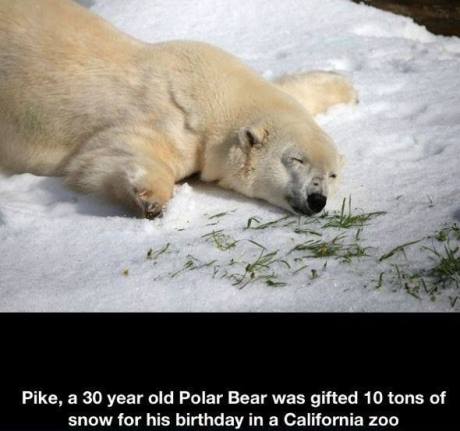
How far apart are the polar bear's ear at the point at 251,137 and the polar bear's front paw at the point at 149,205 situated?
2.43 ft

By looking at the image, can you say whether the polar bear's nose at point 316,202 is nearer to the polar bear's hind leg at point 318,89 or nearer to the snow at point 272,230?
the snow at point 272,230

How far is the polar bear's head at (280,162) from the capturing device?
15.0 ft

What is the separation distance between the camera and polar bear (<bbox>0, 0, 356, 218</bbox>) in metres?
4.60

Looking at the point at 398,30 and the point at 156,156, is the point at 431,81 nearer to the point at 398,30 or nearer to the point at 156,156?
the point at 398,30

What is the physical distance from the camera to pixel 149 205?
13.9 feet

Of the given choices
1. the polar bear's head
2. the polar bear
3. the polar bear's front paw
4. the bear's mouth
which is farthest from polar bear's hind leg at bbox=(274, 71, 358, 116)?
the polar bear's front paw

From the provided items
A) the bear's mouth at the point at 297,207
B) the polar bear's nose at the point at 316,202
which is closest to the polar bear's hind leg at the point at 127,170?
the bear's mouth at the point at 297,207

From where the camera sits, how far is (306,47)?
23.7 feet

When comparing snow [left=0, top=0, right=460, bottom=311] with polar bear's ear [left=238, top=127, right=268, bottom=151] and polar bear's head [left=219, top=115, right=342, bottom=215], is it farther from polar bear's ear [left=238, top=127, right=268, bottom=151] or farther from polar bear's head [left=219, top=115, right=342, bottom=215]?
polar bear's ear [left=238, top=127, right=268, bottom=151]

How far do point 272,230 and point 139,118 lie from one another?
4.17 feet

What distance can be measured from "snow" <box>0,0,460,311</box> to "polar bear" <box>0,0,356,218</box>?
0.17 m

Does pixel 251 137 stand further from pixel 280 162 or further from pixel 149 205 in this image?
pixel 149 205

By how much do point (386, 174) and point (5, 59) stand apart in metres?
2.73

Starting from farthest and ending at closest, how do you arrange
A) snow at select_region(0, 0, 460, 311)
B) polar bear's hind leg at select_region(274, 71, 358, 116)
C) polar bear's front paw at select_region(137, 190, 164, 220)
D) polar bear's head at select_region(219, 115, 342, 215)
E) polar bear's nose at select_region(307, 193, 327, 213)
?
polar bear's hind leg at select_region(274, 71, 358, 116) < polar bear's head at select_region(219, 115, 342, 215) < polar bear's nose at select_region(307, 193, 327, 213) < polar bear's front paw at select_region(137, 190, 164, 220) < snow at select_region(0, 0, 460, 311)
